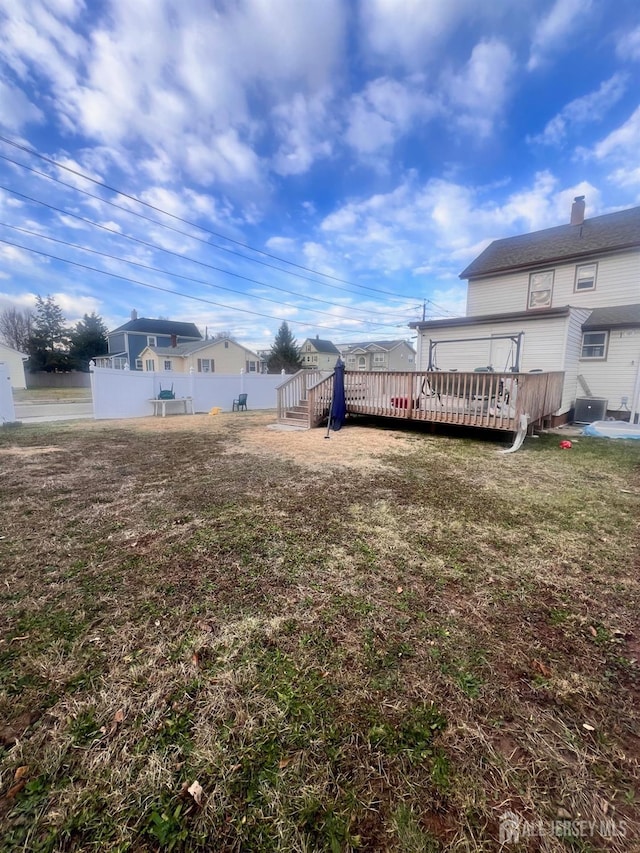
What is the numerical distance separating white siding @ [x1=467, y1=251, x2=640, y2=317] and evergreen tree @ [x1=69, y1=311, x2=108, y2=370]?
36.9 m

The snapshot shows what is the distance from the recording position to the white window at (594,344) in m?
11.2

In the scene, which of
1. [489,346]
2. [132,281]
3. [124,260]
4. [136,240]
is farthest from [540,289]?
[132,281]

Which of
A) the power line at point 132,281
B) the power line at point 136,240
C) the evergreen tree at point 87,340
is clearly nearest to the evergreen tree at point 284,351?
the power line at point 132,281

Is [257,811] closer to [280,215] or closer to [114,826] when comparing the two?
[114,826]

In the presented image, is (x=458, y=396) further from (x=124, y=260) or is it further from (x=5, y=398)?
(x=124, y=260)

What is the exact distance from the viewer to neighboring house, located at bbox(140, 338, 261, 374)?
29.9 metres

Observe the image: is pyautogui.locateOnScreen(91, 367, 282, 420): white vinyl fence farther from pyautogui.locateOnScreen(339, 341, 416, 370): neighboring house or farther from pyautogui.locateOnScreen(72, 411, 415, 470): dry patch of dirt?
pyautogui.locateOnScreen(339, 341, 416, 370): neighboring house

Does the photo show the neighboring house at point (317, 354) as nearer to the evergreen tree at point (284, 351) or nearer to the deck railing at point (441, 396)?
the evergreen tree at point (284, 351)

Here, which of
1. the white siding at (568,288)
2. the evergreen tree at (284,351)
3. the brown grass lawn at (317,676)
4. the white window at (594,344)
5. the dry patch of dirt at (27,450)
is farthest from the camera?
the evergreen tree at (284,351)

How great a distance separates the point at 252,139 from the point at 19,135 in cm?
752

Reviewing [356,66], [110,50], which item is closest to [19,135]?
[110,50]

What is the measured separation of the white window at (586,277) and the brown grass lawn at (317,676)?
480 inches

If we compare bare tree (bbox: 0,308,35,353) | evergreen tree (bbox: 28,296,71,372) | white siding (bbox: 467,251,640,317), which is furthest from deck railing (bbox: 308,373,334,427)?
bare tree (bbox: 0,308,35,353)

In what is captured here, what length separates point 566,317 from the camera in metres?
9.20
